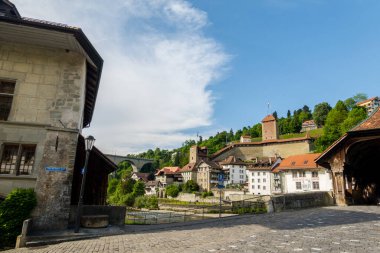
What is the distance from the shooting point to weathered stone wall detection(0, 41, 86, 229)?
1081 centimetres

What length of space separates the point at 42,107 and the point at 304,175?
191ft

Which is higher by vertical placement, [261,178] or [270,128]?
[270,128]

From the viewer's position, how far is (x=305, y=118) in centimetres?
14400

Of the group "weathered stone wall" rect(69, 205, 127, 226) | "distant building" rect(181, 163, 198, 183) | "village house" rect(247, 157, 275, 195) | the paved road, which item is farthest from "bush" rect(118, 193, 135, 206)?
the paved road

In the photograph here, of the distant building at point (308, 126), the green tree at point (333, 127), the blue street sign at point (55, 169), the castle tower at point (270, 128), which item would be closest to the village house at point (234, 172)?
the green tree at point (333, 127)

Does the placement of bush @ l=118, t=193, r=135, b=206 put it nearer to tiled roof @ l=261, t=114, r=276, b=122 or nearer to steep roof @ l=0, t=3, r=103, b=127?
steep roof @ l=0, t=3, r=103, b=127

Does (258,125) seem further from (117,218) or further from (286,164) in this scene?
→ (117,218)

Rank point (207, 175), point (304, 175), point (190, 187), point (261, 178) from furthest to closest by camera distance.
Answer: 1. point (207, 175)
2. point (190, 187)
3. point (261, 178)
4. point (304, 175)

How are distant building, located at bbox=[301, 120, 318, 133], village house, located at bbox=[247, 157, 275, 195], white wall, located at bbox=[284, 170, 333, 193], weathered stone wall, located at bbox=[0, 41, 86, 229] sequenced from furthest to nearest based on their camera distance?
distant building, located at bbox=[301, 120, 318, 133]
village house, located at bbox=[247, 157, 275, 195]
white wall, located at bbox=[284, 170, 333, 193]
weathered stone wall, located at bbox=[0, 41, 86, 229]

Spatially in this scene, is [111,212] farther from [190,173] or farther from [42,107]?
[190,173]

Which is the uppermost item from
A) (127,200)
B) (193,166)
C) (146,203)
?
(193,166)

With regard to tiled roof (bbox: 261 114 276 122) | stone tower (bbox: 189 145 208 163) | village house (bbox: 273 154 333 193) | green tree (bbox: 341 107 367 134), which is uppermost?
tiled roof (bbox: 261 114 276 122)

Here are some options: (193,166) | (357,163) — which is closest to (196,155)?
(193,166)

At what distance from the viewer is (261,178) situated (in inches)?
2948
